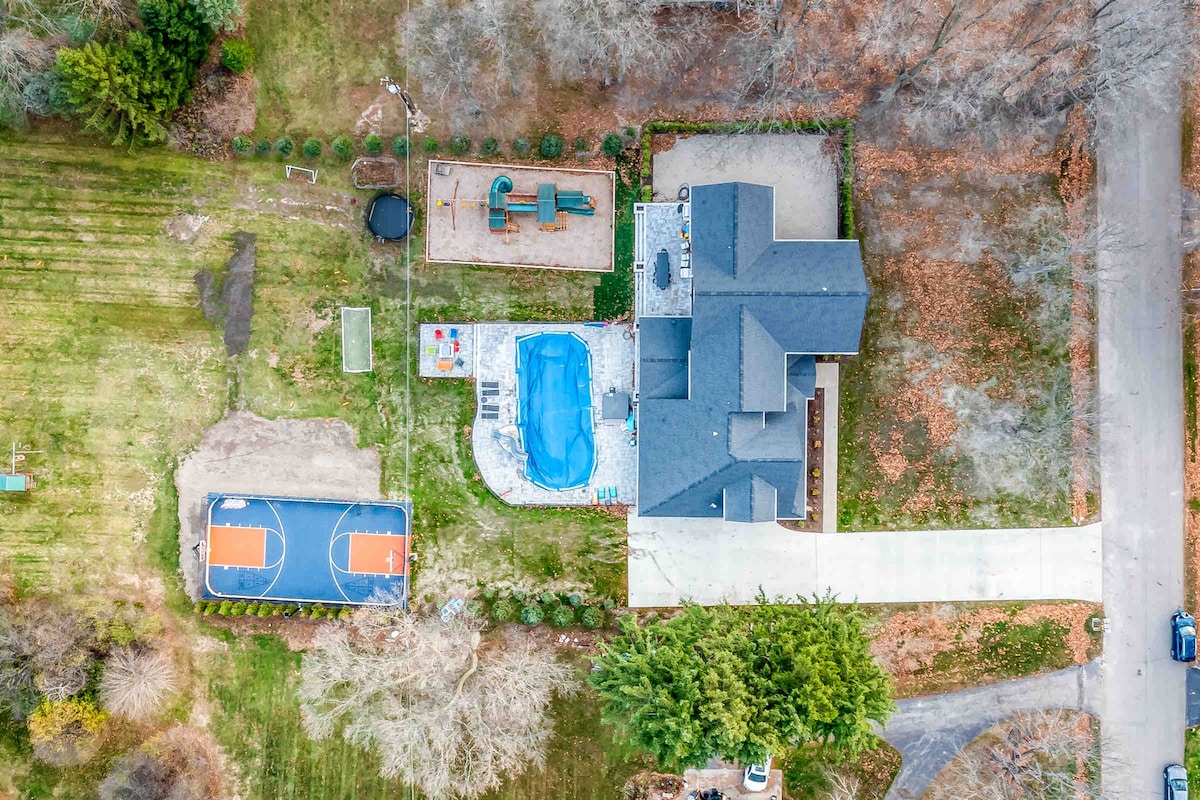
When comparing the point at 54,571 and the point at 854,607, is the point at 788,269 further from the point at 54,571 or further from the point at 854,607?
the point at 54,571

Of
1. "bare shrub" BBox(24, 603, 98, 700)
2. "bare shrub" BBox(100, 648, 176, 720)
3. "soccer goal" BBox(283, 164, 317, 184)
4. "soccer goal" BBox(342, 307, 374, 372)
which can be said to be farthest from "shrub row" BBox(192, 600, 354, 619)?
"soccer goal" BBox(283, 164, 317, 184)

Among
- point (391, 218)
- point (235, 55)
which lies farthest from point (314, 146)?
point (235, 55)

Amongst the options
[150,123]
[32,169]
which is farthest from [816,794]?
[32,169]

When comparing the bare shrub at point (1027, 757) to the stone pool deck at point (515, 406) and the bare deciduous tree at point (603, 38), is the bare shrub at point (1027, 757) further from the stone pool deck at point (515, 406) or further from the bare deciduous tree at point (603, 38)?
the bare deciduous tree at point (603, 38)

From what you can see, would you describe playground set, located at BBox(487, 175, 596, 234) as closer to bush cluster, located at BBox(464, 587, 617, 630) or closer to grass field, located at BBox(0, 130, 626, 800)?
grass field, located at BBox(0, 130, 626, 800)

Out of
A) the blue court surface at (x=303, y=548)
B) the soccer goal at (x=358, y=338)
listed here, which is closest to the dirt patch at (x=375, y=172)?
the soccer goal at (x=358, y=338)

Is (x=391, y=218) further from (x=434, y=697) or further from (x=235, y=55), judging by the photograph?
(x=434, y=697)
